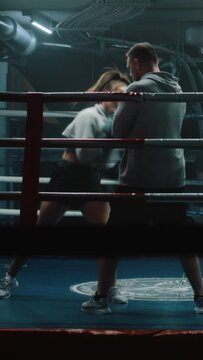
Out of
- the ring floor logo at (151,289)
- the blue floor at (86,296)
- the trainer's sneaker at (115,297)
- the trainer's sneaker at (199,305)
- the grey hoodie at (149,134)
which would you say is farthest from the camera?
the ring floor logo at (151,289)

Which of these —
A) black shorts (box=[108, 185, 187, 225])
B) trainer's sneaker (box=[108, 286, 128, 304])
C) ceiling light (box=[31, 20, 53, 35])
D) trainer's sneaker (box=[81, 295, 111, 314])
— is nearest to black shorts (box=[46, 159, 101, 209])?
black shorts (box=[108, 185, 187, 225])

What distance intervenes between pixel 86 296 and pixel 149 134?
0.82m

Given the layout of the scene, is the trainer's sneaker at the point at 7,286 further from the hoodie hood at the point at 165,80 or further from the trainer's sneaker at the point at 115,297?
the hoodie hood at the point at 165,80

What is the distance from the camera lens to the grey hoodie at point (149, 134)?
8.45 ft

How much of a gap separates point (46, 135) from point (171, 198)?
5.52 meters

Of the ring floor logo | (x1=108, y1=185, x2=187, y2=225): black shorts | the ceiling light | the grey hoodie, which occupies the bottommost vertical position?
the ring floor logo

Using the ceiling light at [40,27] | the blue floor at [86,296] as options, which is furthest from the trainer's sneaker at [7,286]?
the ceiling light at [40,27]

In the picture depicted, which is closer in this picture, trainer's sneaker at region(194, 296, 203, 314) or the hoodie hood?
Result: trainer's sneaker at region(194, 296, 203, 314)

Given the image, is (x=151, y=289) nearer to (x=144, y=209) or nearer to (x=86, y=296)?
(x=86, y=296)

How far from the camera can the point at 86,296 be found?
9.32 ft

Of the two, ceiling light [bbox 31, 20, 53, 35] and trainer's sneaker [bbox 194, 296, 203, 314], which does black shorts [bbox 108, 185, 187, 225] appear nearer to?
trainer's sneaker [bbox 194, 296, 203, 314]

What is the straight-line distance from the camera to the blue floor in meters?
2.26

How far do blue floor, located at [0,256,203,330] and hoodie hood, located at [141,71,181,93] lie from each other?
0.82m

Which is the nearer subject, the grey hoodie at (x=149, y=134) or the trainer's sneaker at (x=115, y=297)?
the grey hoodie at (x=149, y=134)
